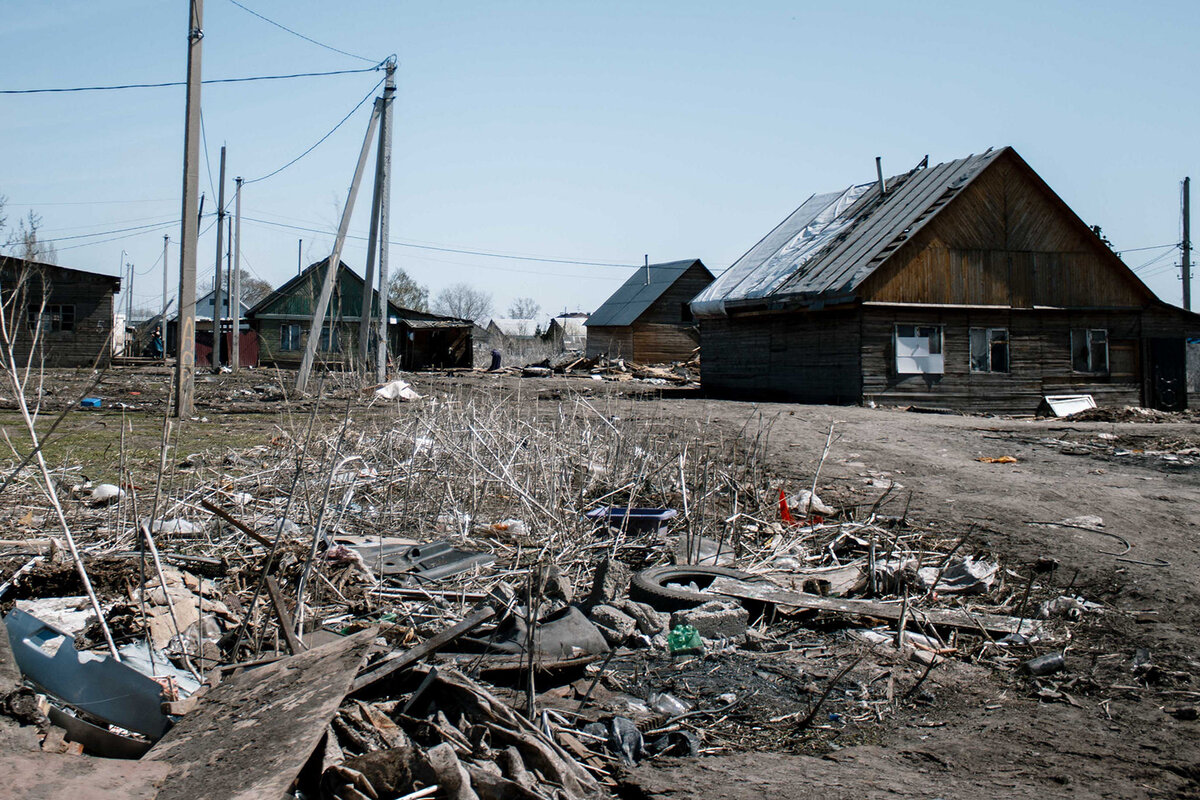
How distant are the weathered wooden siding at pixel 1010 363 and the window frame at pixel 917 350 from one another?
71mm

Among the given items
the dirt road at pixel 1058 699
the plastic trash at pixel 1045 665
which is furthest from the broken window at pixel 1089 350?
the plastic trash at pixel 1045 665

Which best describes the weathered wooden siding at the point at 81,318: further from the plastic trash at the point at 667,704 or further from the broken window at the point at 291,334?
the plastic trash at the point at 667,704

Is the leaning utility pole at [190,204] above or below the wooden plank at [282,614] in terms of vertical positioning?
above

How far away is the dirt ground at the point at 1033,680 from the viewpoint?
2852mm

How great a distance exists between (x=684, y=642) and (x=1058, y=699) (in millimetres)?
1501

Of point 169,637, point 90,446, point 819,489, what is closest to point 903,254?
point 819,489

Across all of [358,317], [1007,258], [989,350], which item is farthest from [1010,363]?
[358,317]

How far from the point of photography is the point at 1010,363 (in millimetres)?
22156

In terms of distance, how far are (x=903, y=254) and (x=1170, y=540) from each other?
15.6 m

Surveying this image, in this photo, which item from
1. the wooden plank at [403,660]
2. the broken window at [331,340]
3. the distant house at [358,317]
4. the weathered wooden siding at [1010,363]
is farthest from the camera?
the distant house at [358,317]

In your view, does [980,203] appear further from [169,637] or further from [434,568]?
[169,637]

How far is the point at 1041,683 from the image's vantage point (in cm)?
379

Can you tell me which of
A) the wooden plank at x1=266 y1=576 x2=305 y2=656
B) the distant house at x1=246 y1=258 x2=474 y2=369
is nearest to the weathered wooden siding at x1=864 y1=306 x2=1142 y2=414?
the wooden plank at x1=266 y1=576 x2=305 y2=656

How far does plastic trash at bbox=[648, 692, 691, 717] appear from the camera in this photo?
3430 mm
